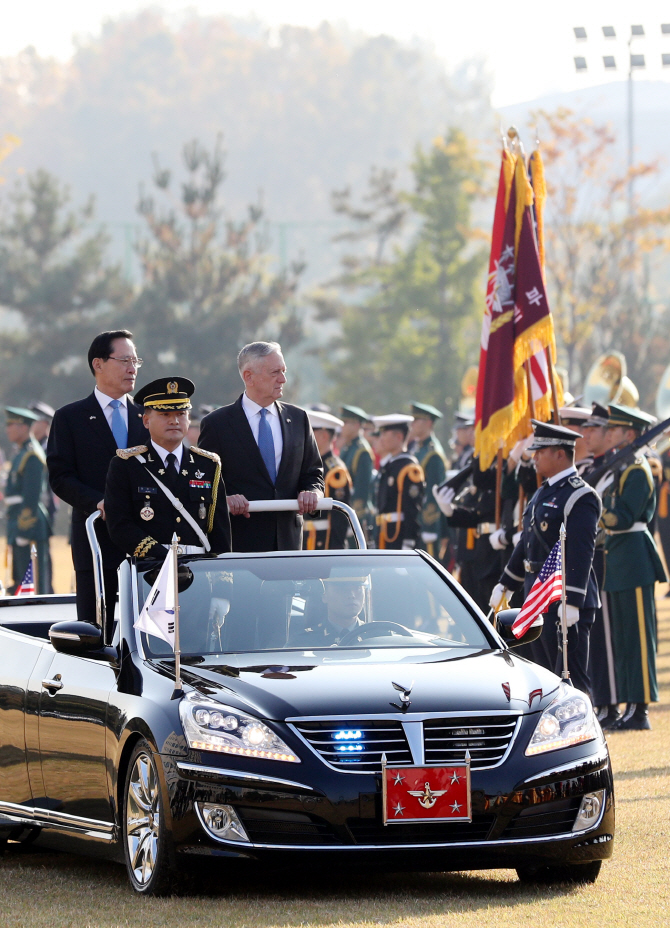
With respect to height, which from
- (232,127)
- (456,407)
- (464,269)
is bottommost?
(456,407)

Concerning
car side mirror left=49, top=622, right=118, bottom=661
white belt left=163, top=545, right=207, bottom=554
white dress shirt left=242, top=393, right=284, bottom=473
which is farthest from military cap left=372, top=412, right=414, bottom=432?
car side mirror left=49, top=622, right=118, bottom=661

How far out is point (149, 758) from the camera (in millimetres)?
6168

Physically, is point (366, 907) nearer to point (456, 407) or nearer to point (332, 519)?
point (332, 519)

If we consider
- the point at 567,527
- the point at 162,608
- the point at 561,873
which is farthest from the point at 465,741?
the point at 567,527

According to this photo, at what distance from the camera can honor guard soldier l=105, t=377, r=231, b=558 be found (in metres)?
7.77

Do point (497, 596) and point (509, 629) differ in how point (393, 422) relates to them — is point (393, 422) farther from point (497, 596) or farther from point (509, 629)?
point (509, 629)

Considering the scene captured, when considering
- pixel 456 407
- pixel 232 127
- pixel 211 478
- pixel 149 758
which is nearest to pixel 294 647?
pixel 149 758

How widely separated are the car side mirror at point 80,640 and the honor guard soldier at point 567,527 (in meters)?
3.69

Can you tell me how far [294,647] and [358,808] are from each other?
107 centimetres

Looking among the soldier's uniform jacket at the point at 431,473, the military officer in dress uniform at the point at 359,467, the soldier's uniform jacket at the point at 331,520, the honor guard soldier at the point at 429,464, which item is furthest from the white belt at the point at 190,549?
the honor guard soldier at the point at 429,464

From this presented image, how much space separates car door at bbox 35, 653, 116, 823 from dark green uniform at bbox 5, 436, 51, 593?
12.4m

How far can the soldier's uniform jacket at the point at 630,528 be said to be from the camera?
39.0 feet

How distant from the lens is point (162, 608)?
6574 millimetres

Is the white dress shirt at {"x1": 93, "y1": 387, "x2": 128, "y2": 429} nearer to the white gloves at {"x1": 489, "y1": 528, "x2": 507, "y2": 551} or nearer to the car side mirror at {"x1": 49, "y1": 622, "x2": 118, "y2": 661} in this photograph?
the car side mirror at {"x1": 49, "y1": 622, "x2": 118, "y2": 661}
